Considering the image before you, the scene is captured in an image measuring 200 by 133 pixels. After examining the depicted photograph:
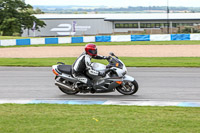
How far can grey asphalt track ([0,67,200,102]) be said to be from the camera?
11703 millimetres

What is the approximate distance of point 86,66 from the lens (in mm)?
11617

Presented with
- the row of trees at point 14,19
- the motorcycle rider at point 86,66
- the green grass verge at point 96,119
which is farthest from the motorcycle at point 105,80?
the row of trees at point 14,19

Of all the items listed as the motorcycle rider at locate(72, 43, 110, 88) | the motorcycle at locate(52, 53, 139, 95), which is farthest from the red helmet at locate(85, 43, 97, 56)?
the motorcycle at locate(52, 53, 139, 95)

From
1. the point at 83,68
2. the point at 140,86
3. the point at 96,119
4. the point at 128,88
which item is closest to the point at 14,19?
the point at 140,86

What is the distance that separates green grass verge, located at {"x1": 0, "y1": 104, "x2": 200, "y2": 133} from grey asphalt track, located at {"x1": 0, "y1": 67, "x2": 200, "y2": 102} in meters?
1.75

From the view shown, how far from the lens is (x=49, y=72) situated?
18.0 meters

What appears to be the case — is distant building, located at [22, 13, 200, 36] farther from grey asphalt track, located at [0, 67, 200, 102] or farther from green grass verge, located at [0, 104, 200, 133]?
green grass verge, located at [0, 104, 200, 133]

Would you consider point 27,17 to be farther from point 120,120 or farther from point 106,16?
point 120,120

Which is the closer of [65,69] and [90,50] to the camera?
[90,50]

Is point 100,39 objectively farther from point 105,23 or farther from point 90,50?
point 90,50

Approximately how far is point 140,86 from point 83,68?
276cm

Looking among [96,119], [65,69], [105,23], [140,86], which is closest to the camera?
[96,119]

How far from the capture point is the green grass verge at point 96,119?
24.6 ft

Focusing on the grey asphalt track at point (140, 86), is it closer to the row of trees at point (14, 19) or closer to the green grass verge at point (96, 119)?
the green grass verge at point (96, 119)
